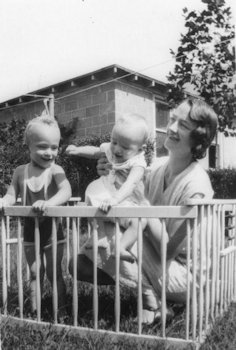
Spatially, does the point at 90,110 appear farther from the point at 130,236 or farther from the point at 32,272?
the point at 130,236

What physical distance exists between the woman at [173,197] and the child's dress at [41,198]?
0.84ft

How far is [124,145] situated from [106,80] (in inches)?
309

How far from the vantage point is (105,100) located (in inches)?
412

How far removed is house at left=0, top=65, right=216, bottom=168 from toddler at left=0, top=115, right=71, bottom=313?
23.1 feet

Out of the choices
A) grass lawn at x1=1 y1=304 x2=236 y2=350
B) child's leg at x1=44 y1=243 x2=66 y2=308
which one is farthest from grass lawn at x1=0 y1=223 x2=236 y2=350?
child's leg at x1=44 y1=243 x2=66 y2=308

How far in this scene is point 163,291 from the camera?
7.20 feet

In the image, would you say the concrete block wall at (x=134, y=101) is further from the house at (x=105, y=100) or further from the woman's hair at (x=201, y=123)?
the woman's hair at (x=201, y=123)

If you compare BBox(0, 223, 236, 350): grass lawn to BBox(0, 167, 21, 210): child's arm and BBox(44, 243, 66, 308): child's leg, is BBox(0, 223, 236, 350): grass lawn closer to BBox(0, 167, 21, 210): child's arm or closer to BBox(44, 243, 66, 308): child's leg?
BBox(44, 243, 66, 308): child's leg

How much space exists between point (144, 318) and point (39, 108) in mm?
10384

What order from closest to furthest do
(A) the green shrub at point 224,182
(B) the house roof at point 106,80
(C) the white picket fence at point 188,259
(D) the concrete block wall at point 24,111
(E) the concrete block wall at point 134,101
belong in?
(C) the white picket fence at point 188,259, (B) the house roof at point 106,80, (E) the concrete block wall at point 134,101, (A) the green shrub at point 224,182, (D) the concrete block wall at point 24,111

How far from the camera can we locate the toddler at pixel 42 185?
281 cm

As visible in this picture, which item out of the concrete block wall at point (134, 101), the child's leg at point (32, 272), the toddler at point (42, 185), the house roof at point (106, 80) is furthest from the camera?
the concrete block wall at point (134, 101)

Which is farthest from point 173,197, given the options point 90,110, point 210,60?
point 90,110

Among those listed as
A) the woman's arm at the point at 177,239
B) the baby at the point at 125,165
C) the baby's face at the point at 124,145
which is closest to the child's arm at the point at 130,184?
the baby at the point at 125,165
